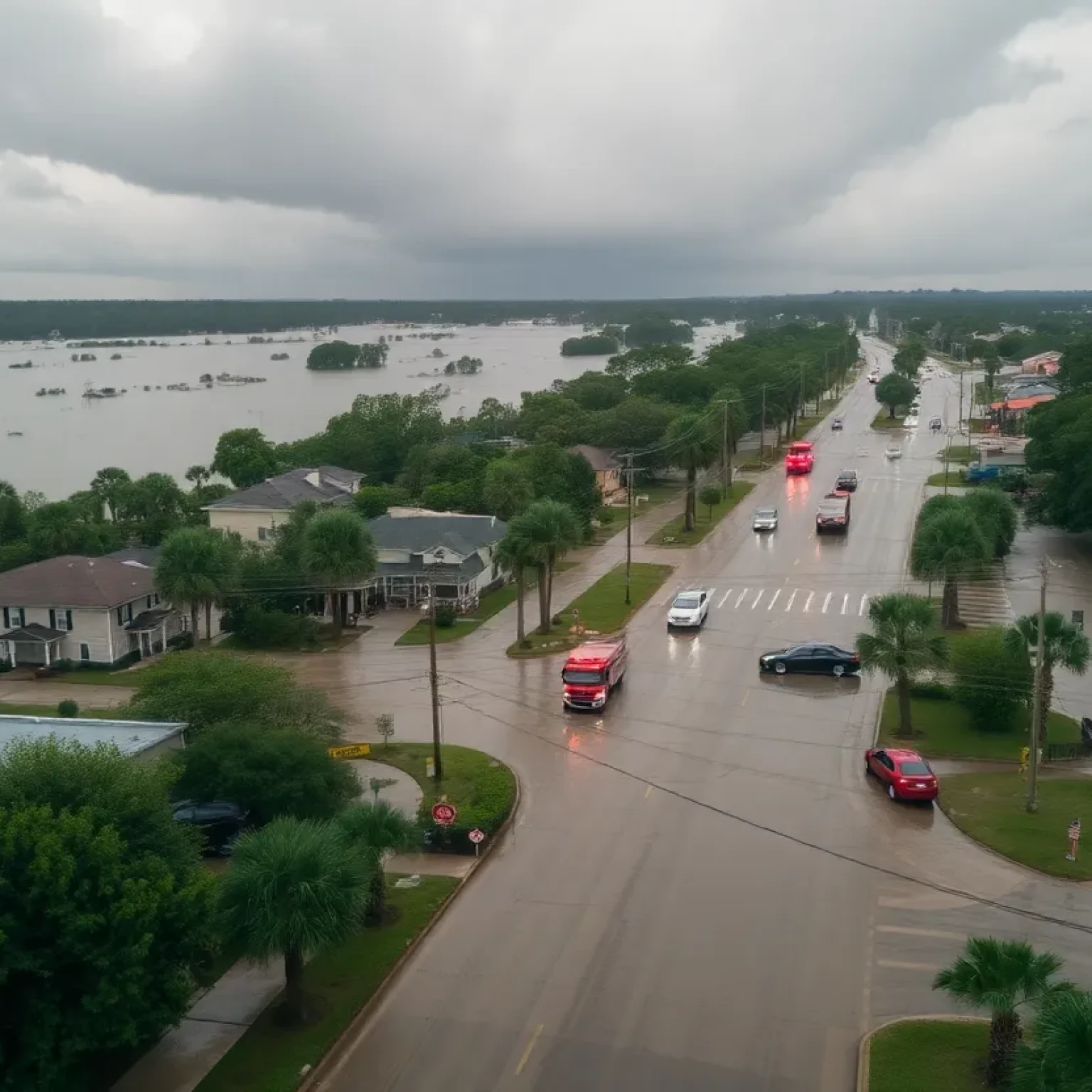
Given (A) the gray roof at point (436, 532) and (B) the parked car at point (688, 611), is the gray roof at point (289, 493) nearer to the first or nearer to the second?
(A) the gray roof at point (436, 532)

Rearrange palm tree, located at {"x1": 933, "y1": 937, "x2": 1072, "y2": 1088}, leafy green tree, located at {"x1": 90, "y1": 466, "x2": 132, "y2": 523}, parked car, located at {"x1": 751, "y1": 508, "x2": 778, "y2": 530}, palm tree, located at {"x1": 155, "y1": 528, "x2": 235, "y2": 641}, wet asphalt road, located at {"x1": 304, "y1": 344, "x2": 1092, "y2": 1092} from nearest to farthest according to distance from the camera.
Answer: palm tree, located at {"x1": 933, "y1": 937, "x2": 1072, "y2": 1088}
wet asphalt road, located at {"x1": 304, "y1": 344, "x2": 1092, "y2": 1092}
palm tree, located at {"x1": 155, "y1": 528, "x2": 235, "y2": 641}
parked car, located at {"x1": 751, "y1": 508, "x2": 778, "y2": 530}
leafy green tree, located at {"x1": 90, "y1": 466, "x2": 132, "y2": 523}

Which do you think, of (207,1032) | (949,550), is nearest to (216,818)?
(207,1032)

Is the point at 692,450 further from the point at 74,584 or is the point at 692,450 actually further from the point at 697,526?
the point at 74,584

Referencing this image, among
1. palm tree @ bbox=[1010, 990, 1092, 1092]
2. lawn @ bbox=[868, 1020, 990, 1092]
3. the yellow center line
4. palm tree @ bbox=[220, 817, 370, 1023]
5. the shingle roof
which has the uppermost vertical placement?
palm tree @ bbox=[1010, 990, 1092, 1092]

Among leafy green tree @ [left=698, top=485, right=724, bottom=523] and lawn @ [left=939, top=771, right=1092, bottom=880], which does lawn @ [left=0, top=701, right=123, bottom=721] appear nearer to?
lawn @ [left=939, top=771, right=1092, bottom=880]

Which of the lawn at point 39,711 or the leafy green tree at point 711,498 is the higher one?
the leafy green tree at point 711,498

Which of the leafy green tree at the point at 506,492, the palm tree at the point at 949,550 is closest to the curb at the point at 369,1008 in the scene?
the palm tree at the point at 949,550

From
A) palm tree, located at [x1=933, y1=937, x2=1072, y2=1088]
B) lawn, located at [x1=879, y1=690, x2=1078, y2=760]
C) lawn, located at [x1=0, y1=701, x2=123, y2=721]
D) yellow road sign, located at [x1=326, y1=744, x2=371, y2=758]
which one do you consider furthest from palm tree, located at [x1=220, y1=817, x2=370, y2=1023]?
lawn, located at [x1=0, y1=701, x2=123, y2=721]
